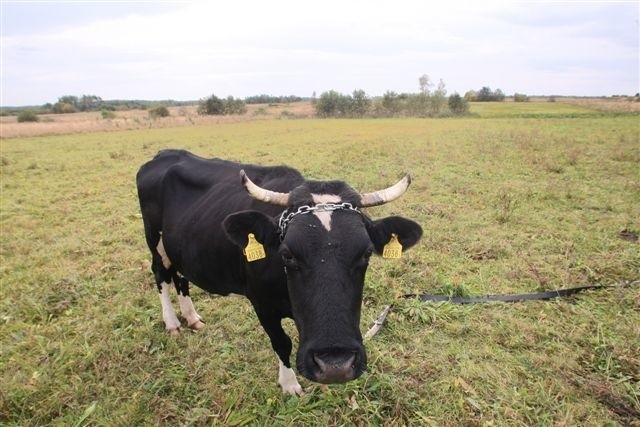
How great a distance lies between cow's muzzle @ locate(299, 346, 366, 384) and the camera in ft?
7.89

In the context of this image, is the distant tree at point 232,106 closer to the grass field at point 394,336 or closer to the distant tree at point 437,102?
the distant tree at point 437,102

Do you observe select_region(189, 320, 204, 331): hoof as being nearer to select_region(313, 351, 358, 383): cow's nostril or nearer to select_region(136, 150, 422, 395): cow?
select_region(136, 150, 422, 395): cow

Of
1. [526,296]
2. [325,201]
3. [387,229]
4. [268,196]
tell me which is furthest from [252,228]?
[526,296]

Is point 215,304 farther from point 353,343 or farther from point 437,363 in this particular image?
point 353,343

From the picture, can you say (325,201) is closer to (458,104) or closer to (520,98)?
(458,104)

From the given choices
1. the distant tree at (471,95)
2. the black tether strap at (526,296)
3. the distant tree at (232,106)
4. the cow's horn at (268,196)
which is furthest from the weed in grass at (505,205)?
the distant tree at (471,95)

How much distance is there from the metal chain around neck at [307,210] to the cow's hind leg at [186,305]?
2.59m

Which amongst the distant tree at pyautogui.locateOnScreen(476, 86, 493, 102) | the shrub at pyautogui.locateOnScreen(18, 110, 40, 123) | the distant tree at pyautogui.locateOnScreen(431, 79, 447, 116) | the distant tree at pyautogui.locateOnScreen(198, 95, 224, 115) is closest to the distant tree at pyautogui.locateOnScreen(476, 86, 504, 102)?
the distant tree at pyautogui.locateOnScreen(476, 86, 493, 102)

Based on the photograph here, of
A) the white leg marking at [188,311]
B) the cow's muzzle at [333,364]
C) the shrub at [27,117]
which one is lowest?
the white leg marking at [188,311]

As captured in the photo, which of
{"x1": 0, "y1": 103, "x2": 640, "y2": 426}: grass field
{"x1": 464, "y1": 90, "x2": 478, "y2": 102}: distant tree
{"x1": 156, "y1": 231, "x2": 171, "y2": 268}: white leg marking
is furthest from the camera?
{"x1": 464, "y1": 90, "x2": 478, "y2": 102}: distant tree

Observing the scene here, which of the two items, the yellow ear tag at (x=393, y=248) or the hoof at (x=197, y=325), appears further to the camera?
the hoof at (x=197, y=325)

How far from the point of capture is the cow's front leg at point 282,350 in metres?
3.64

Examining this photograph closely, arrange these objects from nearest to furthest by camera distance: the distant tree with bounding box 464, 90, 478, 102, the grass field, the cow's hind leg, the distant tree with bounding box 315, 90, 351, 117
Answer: the grass field
the cow's hind leg
the distant tree with bounding box 315, 90, 351, 117
the distant tree with bounding box 464, 90, 478, 102

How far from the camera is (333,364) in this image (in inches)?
94.7
